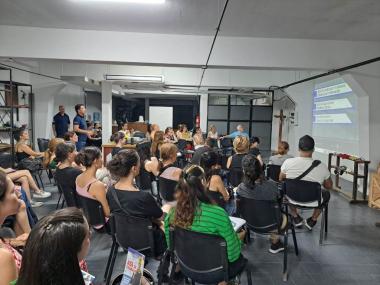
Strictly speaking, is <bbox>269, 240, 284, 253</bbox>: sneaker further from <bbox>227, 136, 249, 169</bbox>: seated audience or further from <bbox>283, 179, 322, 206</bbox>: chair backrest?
<bbox>227, 136, 249, 169</bbox>: seated audience

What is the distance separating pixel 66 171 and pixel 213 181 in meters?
1.59

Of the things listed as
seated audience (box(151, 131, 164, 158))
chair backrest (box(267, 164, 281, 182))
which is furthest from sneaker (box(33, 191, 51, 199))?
chair backrest (box(267, 164, 281, 182))

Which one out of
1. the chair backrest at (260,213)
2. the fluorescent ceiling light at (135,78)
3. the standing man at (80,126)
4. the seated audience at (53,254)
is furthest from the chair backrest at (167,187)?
the fluorescent ceiling light at (135,78)

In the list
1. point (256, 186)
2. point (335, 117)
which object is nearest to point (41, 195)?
point (256, 186)

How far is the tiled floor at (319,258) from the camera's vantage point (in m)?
2.63

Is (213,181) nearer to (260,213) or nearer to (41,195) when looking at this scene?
(260,213)

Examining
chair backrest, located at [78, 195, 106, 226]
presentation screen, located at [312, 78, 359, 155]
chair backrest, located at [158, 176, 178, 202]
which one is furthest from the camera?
presentation screen, located at [312, 78, 359, 155]

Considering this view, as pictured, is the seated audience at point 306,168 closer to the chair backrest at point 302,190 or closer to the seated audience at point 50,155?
the chair backrest at point 302,190

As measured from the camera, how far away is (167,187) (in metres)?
3.38

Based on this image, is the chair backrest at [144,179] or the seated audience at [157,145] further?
the seated audience at [157,145]

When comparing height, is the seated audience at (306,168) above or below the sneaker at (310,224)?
above

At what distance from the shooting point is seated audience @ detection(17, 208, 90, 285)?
2.89 ft

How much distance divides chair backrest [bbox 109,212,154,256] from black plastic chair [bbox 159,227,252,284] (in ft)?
0.86

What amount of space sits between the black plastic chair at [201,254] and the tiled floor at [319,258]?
92 centimetres
